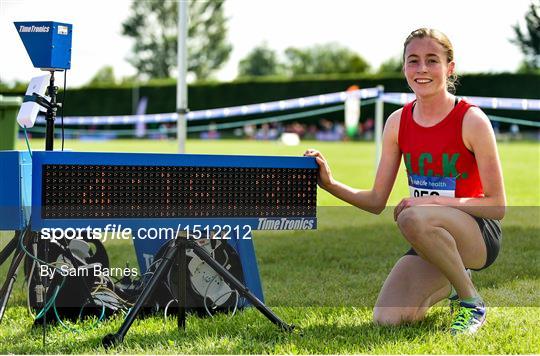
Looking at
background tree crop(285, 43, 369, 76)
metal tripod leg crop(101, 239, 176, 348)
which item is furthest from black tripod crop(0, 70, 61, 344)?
background tree crop(285, 43, 369, 76)

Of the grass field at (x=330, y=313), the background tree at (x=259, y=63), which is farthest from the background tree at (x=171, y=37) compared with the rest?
the grass field at (x=330, y=313)

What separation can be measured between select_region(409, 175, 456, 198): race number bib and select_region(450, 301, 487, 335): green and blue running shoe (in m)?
0.55

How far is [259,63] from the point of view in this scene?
81500 millimetres

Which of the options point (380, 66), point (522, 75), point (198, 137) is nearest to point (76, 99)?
point (198, 137)

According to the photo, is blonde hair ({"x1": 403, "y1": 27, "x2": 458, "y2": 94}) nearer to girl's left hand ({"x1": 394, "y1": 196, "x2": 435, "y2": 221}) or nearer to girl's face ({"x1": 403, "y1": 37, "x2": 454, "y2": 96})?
girl's face ({"x1": 403, "y1": 37, "x2": 454, "y2": 96})

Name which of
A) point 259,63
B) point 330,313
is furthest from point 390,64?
point 330,313

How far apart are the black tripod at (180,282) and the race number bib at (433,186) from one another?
95cm

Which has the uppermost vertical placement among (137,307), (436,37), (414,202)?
(436,37)

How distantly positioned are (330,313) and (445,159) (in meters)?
1.04

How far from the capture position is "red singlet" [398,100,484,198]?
4.12 metres

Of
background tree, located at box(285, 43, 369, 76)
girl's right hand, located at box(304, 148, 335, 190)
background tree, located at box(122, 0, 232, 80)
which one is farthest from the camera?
background tree, located at box(285, 43, 369, 76)

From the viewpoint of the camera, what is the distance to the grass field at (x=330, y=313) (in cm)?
378

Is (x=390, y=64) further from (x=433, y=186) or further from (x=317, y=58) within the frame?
(x=433, y=186)

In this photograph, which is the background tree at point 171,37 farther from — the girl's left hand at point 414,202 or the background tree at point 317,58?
the girl's left hand at point 414,202
